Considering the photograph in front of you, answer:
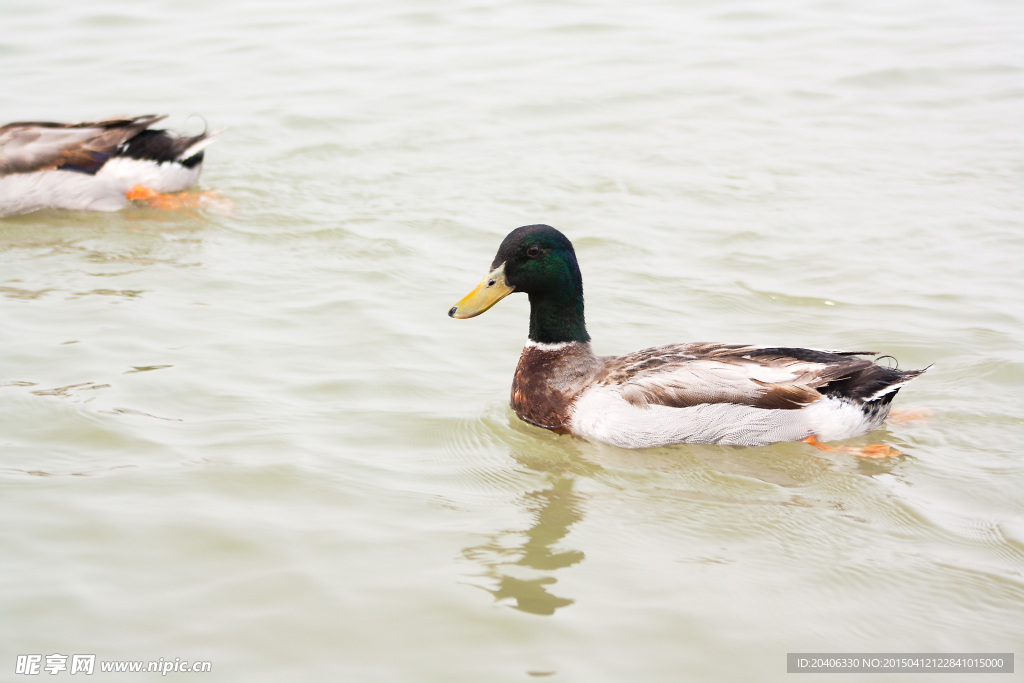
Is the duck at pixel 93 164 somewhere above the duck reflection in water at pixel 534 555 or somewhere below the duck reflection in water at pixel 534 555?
above

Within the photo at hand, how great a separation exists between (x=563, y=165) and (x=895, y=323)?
13.2 feet

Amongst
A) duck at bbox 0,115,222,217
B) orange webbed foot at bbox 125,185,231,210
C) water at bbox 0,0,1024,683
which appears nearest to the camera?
water at bbox 0,0,1024,683

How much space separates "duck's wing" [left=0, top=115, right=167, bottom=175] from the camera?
9.77m

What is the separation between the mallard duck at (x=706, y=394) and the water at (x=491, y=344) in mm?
144

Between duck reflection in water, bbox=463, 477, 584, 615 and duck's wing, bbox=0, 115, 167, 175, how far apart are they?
6.14 m

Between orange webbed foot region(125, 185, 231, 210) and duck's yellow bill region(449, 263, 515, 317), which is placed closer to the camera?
duck's yellow bill region(449, 263, 515, 317)

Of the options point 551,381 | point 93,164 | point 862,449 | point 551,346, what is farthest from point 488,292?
point 93,164

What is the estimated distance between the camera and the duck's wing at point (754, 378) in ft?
20.0

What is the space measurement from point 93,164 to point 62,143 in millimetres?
301

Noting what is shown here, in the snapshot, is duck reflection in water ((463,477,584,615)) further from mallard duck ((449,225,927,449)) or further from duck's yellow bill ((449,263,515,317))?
duck's yellow bill ((449,263,515,317))

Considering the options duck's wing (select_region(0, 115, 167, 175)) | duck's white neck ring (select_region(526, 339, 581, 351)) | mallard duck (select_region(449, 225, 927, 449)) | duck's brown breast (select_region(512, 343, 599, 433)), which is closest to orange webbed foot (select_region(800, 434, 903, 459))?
mallard duck (select_region(449, 225, 927, 449))

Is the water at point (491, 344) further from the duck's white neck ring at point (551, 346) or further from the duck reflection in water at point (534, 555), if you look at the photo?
the duck's white neck ring at point (551, 346)

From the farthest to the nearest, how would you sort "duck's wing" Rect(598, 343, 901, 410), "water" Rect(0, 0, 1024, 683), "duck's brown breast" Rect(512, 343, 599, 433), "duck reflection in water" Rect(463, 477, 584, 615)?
"duck's brown breast" Rect(512, 343, 599, 433), "duck's wing" Rect(598, 343, 901, 410), "duck reflection in water" Rect(463, 477, 584, 615), "water" Rect(0, 0, 1024, 683)

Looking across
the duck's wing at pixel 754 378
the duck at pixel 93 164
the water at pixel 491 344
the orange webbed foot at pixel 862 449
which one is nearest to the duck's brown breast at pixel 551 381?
the water at pixel 491 344
